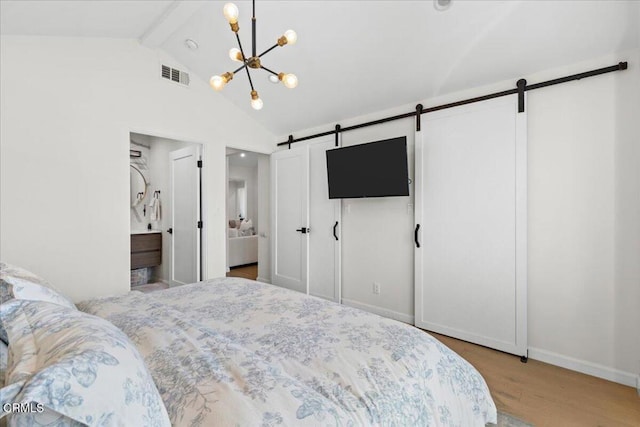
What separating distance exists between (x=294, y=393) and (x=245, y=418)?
0.57 feet

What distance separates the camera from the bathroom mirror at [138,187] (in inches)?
201

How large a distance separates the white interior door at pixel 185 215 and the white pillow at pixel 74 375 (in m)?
3.01

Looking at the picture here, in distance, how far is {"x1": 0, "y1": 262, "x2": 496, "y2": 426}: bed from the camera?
2.86 feet

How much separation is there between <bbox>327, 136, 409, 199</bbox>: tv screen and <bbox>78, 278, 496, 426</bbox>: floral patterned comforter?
1750mm

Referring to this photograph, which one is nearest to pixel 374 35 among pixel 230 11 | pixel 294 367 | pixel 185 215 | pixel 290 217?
pixel 230 11

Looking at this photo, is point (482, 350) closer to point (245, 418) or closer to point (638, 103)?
point (638, 103)

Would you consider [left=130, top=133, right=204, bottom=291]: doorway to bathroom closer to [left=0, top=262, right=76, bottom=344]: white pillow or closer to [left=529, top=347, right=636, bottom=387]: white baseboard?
[left=0, top=262, right=76, bottom=344]: white pillow

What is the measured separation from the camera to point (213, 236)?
150 inches

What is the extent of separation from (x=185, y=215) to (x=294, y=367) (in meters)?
3.43

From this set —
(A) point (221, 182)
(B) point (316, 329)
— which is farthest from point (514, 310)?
(A) point (221, 182)

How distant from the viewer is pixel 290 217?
434cm

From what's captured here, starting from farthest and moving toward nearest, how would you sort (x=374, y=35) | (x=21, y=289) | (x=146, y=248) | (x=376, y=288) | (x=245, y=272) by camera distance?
(x=245, y=272) < (x=146, y=248) < (x=376, y=288) < (x=374, y=35) < (x=21, y=289)

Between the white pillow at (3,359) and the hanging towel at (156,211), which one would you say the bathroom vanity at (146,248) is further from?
the white pillow at (3,359)

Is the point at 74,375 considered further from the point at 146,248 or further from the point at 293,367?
the point at 146,248
